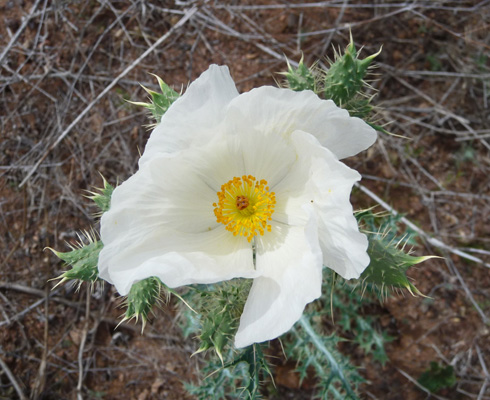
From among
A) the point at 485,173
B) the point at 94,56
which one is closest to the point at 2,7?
the point at 94,56

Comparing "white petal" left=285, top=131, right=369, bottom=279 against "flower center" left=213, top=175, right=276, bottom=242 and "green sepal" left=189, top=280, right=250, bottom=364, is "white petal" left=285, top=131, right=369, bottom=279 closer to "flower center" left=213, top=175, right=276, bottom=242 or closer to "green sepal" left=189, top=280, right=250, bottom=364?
"flower center" left=213, top=175, right=276, bottom=242

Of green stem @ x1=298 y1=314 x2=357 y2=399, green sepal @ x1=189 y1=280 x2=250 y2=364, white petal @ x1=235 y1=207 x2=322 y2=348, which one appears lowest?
green stem @ x1=298 y1=314 x2=357 y2=399

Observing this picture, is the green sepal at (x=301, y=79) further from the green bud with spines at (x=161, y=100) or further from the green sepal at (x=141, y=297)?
the green sepal at (x=141, y=297)

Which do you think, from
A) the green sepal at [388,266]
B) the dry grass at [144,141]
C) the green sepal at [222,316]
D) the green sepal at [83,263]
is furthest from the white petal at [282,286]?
the dry grass at [144,141]

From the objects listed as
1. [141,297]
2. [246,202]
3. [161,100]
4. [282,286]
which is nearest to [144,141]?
[161,100]

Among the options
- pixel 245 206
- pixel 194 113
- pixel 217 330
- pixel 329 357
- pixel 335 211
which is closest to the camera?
pixel 335 211

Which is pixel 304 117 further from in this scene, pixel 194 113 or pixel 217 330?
pixel 217 330

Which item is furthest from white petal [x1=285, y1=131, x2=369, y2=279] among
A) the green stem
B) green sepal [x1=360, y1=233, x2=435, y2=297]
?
the green stem
